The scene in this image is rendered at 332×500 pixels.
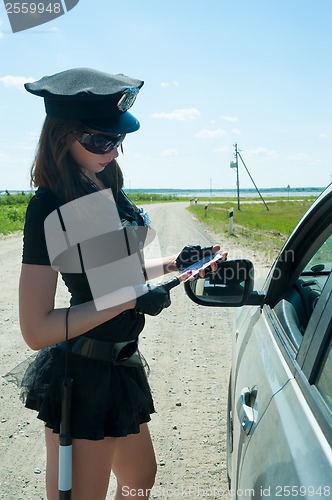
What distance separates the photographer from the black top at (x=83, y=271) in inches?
63.3

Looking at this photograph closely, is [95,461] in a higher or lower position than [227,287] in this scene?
lower

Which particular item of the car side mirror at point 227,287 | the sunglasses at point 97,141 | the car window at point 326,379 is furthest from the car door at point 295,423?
the sunglasses at point 97,141

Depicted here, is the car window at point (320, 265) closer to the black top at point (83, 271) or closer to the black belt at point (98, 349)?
the black top at point (83, 271)

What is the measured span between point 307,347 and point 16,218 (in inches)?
961

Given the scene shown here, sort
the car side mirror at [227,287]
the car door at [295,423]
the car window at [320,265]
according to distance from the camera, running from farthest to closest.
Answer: the car window at [320,265], the car side mirror at [227,287], the car door at [295,423]

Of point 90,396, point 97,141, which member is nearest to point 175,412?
point 90,396

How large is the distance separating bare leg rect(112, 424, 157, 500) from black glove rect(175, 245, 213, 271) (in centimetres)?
68

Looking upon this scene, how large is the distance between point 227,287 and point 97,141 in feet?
2.61

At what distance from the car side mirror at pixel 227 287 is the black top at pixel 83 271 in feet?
0.88

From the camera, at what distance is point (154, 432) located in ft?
12.1

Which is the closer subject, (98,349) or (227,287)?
(98,349)

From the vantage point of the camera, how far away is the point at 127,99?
1.74 m

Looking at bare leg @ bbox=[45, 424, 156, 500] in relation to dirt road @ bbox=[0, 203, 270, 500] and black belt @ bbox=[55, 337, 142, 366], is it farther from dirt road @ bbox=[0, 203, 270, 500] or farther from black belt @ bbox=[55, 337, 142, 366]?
dirt road @ bbox=[0, 203, 270, 500]

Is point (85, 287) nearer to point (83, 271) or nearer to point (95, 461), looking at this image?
point (83, 271)
